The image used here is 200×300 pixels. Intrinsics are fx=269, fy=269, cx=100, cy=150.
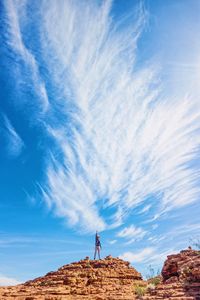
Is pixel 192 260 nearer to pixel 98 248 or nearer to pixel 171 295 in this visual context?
pixel 171 295

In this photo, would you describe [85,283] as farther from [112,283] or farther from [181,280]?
[181,280]

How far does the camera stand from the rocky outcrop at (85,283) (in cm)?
2177

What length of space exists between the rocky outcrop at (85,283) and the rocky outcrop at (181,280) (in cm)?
233

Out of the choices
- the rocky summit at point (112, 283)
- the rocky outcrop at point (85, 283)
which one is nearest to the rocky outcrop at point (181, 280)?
the rocky summit at point (112, 283)

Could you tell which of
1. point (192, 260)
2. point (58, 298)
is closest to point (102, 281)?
point (58, 298)

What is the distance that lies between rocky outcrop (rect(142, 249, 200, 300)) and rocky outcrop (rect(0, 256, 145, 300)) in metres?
2.33

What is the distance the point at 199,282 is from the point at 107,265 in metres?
13.8

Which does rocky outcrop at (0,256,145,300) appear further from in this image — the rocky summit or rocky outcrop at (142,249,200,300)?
rocky outcrop at (142,249,200,300)

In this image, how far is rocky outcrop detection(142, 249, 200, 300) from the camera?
1809 centimetres

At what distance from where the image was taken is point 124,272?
2923cm

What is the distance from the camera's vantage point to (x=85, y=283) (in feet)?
85.1

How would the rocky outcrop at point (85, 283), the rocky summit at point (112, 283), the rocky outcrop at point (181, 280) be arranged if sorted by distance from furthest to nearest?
the rocky outcrop at point (85, 283), the rocky summit at point (112, 283), the rocky outcrop at point (181, 280)

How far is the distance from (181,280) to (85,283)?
1000cm

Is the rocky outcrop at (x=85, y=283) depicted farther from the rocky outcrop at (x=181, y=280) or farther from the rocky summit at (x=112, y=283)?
the rocky outcrop at (x=181, y=280)
